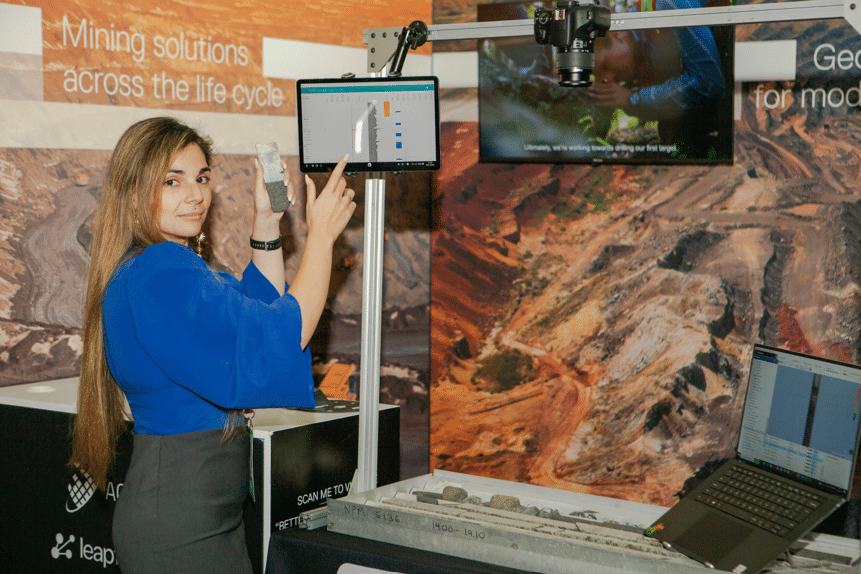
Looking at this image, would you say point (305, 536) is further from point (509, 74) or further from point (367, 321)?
point (509, 74)

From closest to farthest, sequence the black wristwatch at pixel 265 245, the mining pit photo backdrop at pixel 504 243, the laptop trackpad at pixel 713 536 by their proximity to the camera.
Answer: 1. the laptop trackpad at pixel 713 536
2. the black wristwatch at pixel 265 245
3. the mining pit photo backdrop at pixel 504 243

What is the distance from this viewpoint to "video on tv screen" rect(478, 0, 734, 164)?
9.03 feet

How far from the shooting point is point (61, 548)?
6.77ft

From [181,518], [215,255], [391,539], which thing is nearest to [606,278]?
[215,255]

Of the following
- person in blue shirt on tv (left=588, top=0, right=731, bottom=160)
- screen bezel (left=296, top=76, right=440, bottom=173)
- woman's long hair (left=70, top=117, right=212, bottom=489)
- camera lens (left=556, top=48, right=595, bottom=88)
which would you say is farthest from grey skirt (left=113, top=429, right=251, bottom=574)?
person in blue shirt on tv (left=588, top=0, right=731, bottom=160)

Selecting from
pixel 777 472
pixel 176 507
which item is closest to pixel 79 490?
pixel 176 507

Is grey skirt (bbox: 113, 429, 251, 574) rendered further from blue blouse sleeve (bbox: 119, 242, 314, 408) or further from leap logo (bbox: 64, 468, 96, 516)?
leap logo (bbox: 64, 468, 96, 516)

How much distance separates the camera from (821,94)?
2.65 metres

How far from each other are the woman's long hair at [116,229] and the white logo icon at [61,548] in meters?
0.73

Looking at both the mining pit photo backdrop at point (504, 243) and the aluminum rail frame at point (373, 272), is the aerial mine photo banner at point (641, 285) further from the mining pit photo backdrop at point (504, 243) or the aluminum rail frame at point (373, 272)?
the aluminum rail frame at point (373, 272)

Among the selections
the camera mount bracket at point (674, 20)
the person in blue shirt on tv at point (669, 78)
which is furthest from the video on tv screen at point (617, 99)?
the camera mount bracket at point (674, 20)

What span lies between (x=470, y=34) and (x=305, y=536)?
113 cm

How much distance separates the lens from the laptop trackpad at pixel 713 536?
49.8 inches

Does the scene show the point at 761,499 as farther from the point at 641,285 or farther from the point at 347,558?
the point at 641,285
